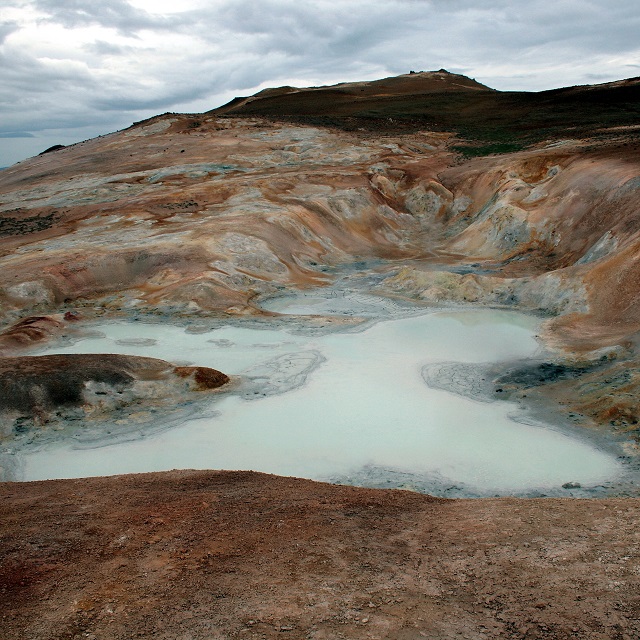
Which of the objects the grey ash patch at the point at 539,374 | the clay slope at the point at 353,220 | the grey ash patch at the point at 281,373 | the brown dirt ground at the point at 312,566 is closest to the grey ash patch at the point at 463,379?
the grey ash patch at the point at 539,374

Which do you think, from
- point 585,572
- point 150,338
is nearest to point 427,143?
point 150,338

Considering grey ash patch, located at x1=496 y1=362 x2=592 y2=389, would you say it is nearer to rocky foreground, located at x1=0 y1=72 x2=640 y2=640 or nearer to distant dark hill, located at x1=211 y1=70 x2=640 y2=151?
rocky foreground, located at x1=0 y1=72 x2=640 y2=640

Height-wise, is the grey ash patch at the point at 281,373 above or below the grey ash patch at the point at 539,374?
above

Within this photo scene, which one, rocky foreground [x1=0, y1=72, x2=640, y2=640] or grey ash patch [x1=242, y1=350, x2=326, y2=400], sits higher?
rocky foreground [x1=0, y1=72, x2=640, y2=640]

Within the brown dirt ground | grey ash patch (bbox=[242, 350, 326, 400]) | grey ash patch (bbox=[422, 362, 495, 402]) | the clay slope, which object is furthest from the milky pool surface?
the brown dirt ground

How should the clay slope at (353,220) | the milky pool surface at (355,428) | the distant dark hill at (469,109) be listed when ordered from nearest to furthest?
the milky pool surface at (355,428) < the clay slope at (353,220) < the distant dark hill at (469,109)

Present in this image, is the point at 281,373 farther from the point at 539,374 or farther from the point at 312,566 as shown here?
the point at 312,566

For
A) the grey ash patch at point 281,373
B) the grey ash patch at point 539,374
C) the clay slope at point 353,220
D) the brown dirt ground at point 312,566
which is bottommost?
the grey ash patch at point 539,374

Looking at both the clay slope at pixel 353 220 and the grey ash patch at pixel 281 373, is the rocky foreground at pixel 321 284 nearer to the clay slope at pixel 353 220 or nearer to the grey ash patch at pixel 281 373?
the clay slope at pixel 353 220

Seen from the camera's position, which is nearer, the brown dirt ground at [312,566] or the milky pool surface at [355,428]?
the brown dirt ground at [312,566]
